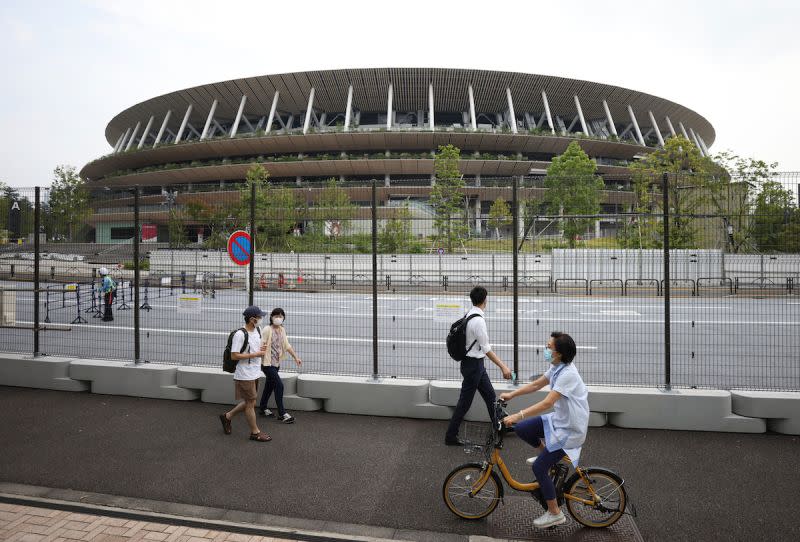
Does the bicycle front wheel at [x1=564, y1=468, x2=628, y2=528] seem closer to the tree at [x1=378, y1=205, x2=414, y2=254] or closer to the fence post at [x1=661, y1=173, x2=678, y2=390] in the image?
the fence post at [x1=661, y1=173, x2=678, y2=390]

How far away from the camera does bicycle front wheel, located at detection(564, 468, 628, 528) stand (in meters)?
4.06

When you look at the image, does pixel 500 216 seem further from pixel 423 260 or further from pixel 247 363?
pixel 247 363

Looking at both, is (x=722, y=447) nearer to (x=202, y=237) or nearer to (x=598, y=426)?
(x=598, y=426)

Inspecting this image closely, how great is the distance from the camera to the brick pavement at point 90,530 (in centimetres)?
Result: 400

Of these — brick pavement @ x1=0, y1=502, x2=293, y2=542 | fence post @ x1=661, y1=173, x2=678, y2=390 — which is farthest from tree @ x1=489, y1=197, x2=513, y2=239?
brick pavement @ x1=0, y1=502, x2=293, y2=542

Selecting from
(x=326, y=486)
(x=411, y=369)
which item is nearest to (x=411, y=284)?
(x=411, y=369)

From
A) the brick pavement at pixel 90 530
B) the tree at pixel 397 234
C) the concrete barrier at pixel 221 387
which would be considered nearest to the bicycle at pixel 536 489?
the brick pavement at pixel 90 530

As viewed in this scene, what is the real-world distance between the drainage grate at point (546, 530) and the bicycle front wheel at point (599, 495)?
8cm

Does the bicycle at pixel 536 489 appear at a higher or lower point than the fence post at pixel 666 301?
lower

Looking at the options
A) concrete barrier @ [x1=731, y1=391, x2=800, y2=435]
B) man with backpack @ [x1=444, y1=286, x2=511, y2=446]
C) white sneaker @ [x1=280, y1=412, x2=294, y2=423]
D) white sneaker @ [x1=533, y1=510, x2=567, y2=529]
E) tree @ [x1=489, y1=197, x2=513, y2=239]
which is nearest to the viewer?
white sneaker @ [x1=533, y1=510, x2=567, y2=529]

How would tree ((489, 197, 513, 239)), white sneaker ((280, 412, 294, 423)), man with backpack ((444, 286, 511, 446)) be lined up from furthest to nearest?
tree ((489, 197, 513, 239))
white sneaker ((280, 412, 294, 423))
man with backpack ((444, 286, 511, 446))

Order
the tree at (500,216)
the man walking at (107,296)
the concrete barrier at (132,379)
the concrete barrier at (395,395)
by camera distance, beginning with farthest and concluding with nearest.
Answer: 1. the man walking at (107,296)
2. the concrete barrier at (132,379)
3. the tree at (500,216)
4. the concrete barrier at (395,395)

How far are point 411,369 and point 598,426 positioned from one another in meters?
3.91

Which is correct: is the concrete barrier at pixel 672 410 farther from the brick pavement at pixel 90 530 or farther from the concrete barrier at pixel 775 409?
the brick pavement at pixel 90 530
